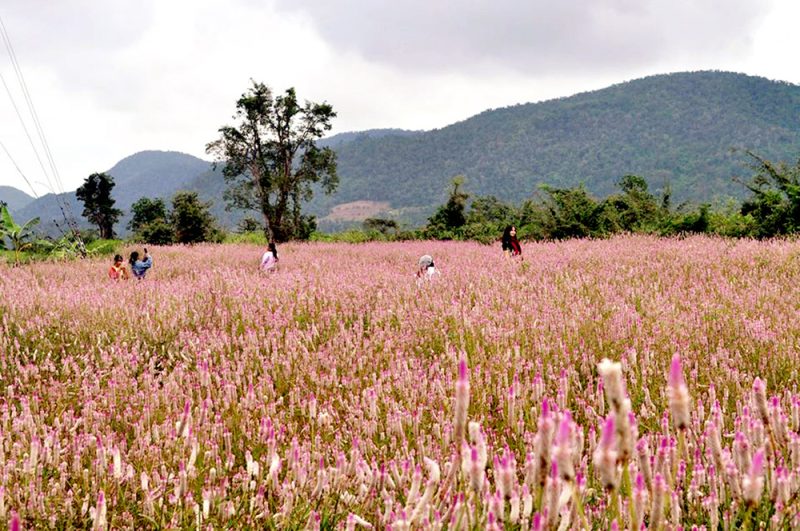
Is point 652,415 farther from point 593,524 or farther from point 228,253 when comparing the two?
point 228,253

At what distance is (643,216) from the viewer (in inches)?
770

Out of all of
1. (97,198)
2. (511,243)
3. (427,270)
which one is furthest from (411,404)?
(97,198)

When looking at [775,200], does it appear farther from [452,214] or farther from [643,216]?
[452,214]

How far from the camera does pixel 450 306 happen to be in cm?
531

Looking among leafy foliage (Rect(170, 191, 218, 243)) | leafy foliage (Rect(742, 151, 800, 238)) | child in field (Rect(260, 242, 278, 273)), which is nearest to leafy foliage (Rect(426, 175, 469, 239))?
leafy foliage (Rect(742, 151, 800, 238))

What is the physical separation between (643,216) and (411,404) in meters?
18.9

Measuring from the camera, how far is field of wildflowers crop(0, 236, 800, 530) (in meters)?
1.32

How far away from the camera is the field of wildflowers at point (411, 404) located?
4.33 ft

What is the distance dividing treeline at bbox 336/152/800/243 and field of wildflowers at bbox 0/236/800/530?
6.92 m

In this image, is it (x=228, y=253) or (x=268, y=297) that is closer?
(x=268, y=297)

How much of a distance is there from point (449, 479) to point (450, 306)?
4178mm

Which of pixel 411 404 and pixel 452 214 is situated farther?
pixel 452 214

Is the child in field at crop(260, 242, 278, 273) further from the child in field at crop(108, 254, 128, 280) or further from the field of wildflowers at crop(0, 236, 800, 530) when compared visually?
the field of wildflowers at crop(0, 236, 800, 530)

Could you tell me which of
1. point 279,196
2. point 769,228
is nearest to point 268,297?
point 769,228
